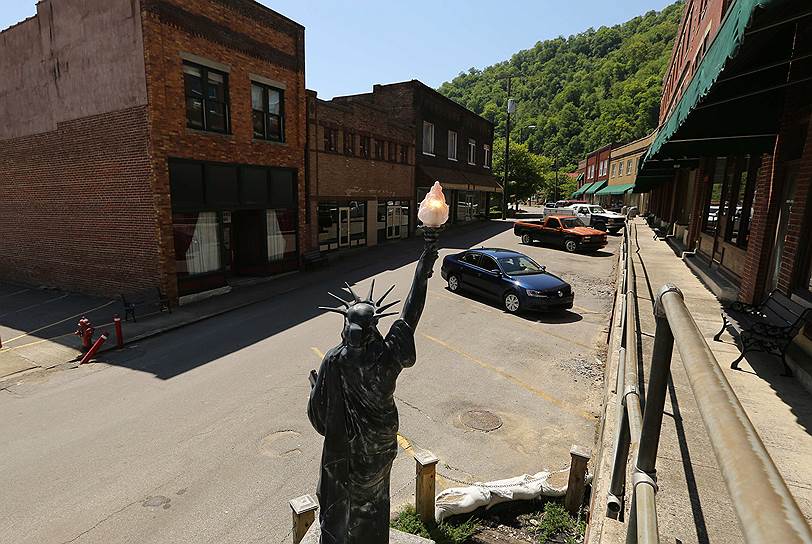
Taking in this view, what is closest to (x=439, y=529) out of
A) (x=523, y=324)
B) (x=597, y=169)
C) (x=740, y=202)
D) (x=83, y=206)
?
(x=523, y=324)

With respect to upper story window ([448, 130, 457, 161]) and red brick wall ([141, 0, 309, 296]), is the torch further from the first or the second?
upper story window ([448, 130, 457, 161])

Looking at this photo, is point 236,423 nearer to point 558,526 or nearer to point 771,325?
point 558,526

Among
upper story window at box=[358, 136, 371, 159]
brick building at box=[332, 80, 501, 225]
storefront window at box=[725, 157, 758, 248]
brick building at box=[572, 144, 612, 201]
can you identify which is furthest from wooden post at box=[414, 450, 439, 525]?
brick building at box=[572, 144, 612, 201]

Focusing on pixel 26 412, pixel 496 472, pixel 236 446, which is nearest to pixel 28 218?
pixel 26 412

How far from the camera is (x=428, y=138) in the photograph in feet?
110

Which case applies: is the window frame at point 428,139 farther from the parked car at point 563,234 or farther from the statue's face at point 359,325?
the statue's face at point 359,325

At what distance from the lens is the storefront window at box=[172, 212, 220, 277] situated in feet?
47.9

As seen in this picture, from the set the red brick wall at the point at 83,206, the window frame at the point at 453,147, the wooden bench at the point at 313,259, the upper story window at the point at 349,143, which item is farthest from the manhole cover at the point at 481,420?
the window frame at the point at 453,147

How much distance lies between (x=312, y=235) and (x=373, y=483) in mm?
18345

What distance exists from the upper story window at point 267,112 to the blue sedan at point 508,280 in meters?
8.75

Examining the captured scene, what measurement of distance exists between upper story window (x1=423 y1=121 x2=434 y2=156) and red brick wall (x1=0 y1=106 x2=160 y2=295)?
21.9m

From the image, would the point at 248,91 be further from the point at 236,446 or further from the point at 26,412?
the point at 236,446

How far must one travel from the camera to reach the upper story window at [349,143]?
23.3m

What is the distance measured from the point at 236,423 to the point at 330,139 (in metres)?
17.2
